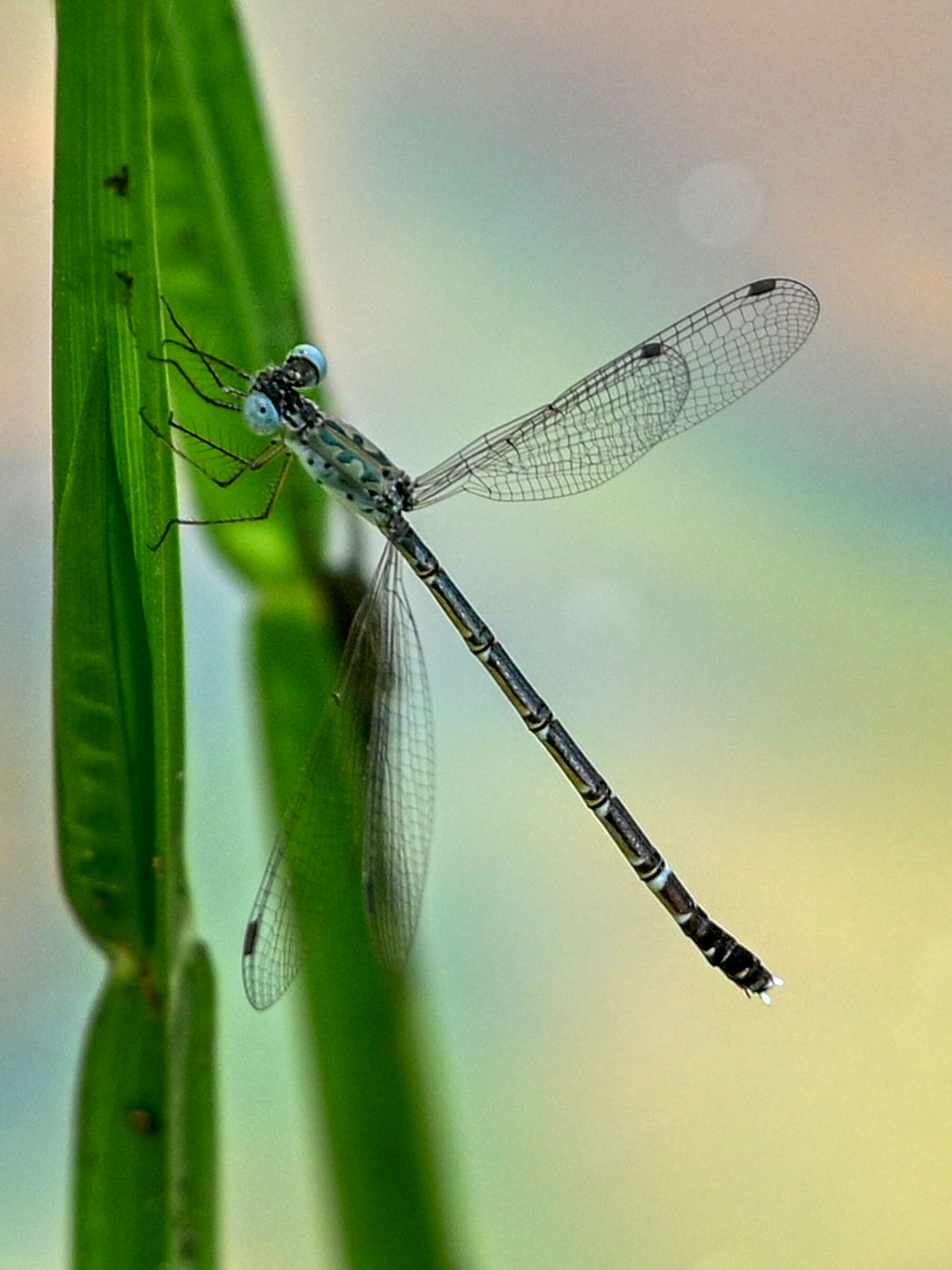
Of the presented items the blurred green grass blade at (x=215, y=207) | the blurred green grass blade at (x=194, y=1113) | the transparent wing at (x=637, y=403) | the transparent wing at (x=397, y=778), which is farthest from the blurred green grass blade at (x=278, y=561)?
the transparent wing at (x=637, y=403)

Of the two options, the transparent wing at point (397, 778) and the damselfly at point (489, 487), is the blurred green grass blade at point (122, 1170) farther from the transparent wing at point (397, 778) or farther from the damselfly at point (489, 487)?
the damselfly at point (489, 487)

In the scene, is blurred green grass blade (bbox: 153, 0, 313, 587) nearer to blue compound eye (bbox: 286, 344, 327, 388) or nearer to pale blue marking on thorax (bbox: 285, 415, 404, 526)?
blue compound eye (bbox: 286, 344, 327, 388)

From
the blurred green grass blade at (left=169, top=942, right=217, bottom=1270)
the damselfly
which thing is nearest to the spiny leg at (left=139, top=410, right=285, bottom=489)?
the damselfly

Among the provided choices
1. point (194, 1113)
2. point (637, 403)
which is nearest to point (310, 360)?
point (637, 403)

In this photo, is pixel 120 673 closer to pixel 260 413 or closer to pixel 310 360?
pixel 260 413

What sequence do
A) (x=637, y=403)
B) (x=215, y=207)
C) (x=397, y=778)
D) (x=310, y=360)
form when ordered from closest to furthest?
(x=215, y=207) < (x=310, y=360) < (x=397, y=778) < (x=637, y=403)

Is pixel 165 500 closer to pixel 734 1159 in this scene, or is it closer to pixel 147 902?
pixel 147 902

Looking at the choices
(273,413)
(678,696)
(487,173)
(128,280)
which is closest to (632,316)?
(487,173)
